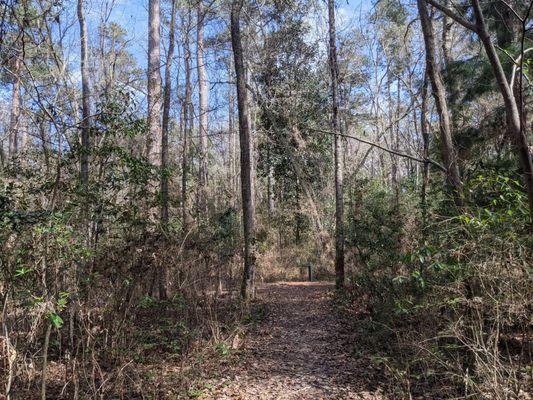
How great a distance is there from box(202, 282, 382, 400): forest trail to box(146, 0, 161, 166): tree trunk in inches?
171

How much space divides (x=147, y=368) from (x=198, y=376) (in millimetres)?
728

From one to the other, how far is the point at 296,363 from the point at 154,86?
7264mm

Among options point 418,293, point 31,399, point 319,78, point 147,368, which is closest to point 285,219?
point 319,78

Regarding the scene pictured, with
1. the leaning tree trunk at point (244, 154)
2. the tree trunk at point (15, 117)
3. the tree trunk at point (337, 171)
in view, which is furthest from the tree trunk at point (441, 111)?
the tree trunk at point (337, 171)

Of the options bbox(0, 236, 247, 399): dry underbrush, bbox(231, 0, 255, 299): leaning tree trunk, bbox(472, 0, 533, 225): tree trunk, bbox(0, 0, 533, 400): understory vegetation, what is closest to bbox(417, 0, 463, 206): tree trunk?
bbox(0, 0, 533, 400): understory vegetation

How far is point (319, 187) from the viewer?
56.9 ft

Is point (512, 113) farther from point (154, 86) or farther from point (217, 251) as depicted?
point (154, 86)

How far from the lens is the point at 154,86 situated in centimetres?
984

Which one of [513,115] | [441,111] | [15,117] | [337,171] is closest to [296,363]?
[441,111]

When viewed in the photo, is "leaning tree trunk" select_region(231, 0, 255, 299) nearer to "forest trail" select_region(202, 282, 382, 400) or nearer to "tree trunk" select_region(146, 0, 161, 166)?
"forest trail" select_region(202, 282, 382, 400)

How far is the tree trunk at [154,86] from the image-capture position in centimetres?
909

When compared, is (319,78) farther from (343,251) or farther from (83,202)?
(83,202)

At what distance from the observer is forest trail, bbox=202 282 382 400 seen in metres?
4.84

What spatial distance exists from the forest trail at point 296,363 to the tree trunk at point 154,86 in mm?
4335
